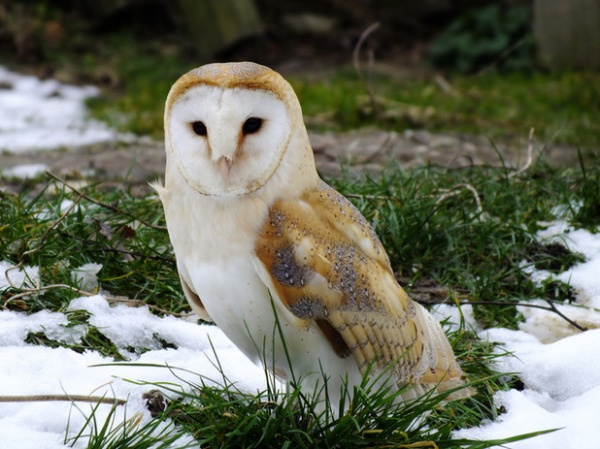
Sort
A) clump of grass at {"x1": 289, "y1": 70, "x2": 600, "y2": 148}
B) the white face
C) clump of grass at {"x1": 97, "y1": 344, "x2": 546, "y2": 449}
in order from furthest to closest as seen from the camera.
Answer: clump of grass at {"x1": 289, "y1": 70, "x2": 600, "y2": 148} < clump of grass at {"x1": 97, "y1": 344, "x2": 546, "y2": 449} < the white face

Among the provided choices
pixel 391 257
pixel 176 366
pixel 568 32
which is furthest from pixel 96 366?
pixel 568 32

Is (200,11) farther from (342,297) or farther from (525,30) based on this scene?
Answer: (342,297)

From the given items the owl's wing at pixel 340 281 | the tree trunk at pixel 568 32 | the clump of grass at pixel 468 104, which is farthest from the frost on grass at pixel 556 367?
Answer: the tree trunk at pixel 568 32

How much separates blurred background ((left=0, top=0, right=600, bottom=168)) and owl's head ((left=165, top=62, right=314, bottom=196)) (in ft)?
14.2

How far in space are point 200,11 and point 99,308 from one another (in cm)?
628

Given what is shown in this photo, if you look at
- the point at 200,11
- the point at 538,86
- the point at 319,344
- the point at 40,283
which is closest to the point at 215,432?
the point at 319,344

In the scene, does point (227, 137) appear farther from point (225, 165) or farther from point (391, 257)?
point (391, 257)

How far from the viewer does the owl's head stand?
205 centimetres

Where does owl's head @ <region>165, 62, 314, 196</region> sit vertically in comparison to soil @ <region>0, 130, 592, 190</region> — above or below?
above

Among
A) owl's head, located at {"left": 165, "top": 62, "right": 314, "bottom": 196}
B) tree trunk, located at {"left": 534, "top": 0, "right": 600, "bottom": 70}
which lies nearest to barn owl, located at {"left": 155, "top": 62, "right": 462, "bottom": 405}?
owl's head, located at {"left": 165, "top": 62, "right": 314, "bottom": 196}

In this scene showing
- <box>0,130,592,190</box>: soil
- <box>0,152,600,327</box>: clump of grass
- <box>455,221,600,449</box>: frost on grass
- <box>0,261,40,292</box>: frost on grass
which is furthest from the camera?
<box>0,130,592,190</box>: soil

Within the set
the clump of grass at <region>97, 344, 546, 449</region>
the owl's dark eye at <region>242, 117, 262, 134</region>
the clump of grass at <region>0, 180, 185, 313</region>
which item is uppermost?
the owl's dark eye at <region>242, 117, 262, 134</region>

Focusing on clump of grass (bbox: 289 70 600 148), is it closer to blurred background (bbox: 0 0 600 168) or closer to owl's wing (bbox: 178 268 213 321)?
blurred background (bbox: 0 0 600 168)

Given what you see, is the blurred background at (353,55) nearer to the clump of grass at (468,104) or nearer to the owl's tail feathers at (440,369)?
the clump of grass at (468,104)
